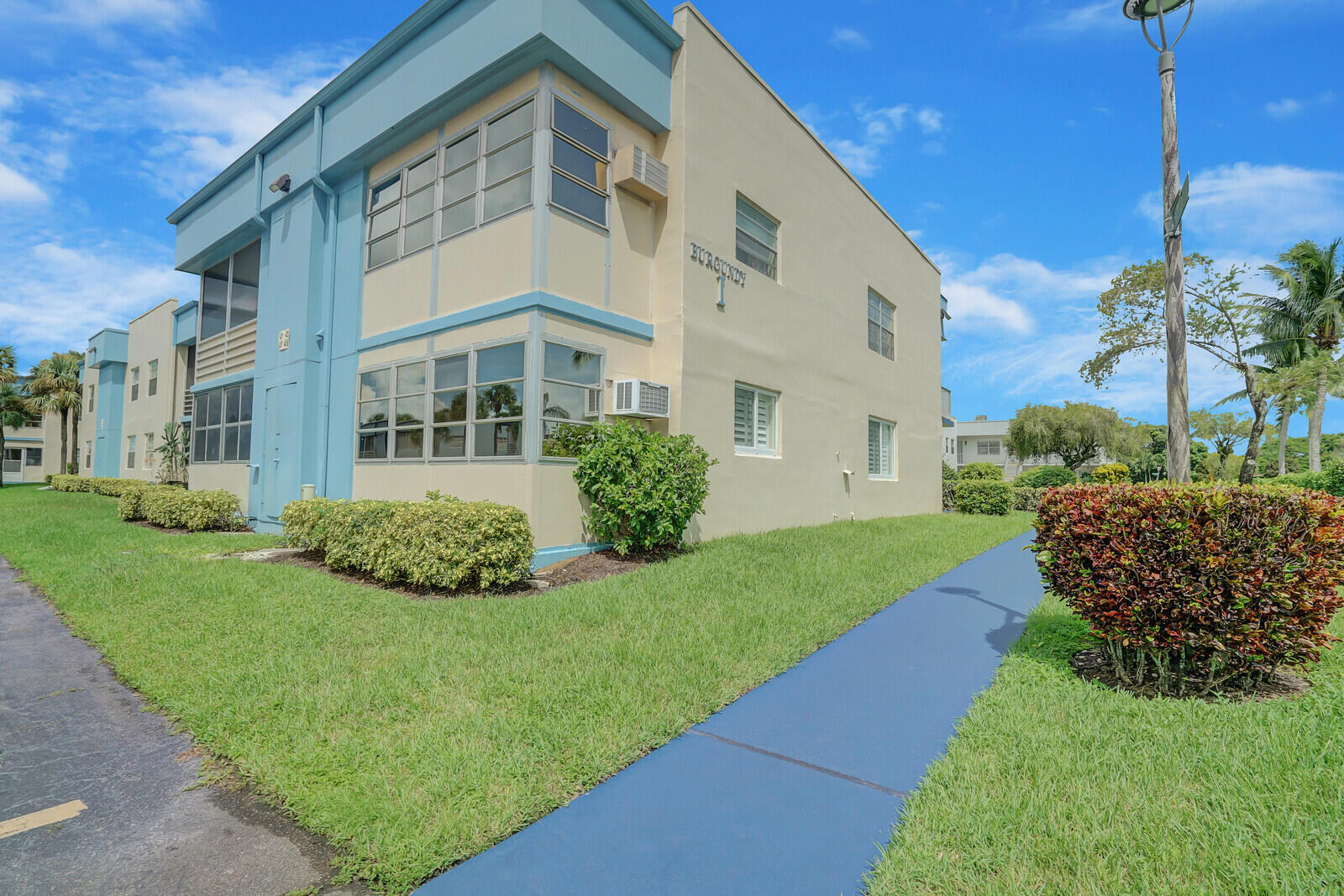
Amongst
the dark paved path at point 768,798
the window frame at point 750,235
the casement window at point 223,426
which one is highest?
the window frame at point 750,235

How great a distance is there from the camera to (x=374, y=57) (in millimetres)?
10992

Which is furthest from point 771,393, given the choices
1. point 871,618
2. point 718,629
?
point 718,629

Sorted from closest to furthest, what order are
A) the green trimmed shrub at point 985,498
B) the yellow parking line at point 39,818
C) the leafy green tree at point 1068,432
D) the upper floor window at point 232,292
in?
the yellow parking line at point 39,818
the upper floor window at point 232,292
the green trimmed shrub at point 985,498
the leafy green tree at point 1068,432

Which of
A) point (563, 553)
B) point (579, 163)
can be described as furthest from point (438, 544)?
point (579, 163)

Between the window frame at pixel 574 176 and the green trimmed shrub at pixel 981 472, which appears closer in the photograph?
the window frame at pixel 574 176

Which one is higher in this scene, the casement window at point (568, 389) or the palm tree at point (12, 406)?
the palm tree at point (12, 406)

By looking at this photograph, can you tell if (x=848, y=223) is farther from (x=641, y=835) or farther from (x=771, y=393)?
(x=641, y=835)

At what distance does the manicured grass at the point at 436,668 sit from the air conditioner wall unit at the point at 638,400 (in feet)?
6.71

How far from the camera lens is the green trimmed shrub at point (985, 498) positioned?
19.5 metres

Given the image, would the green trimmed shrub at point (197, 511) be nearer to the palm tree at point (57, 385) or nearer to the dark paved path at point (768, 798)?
the dark paved path at point (768, 798)

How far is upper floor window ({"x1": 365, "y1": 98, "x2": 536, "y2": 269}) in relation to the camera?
30.6ft

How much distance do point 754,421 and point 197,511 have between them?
10.2m

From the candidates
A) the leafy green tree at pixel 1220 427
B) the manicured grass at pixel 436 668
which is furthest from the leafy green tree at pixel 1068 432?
the manicured grass at pixel 436 668

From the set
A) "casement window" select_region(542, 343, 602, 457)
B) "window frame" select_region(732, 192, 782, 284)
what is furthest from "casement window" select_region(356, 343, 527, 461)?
"window frame" select_region(732, 192, 782, 284)
